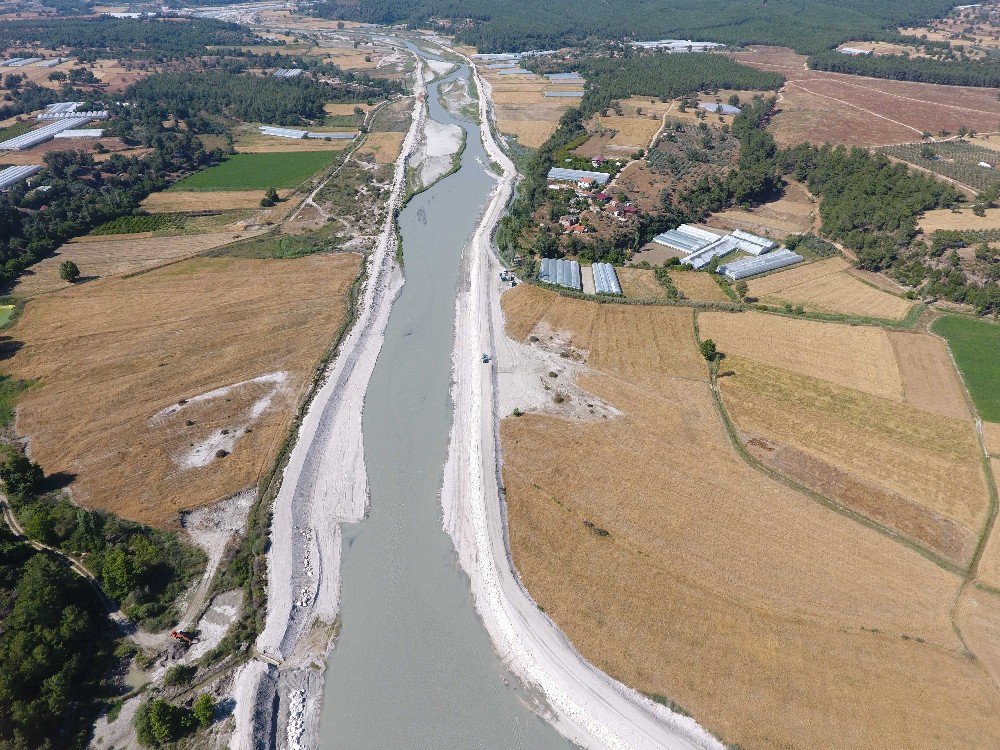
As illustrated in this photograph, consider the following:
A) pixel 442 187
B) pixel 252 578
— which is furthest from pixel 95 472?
pixel 442 187

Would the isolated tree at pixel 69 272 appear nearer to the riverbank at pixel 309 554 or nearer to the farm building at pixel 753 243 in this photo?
the riverbank at pixel 309 554

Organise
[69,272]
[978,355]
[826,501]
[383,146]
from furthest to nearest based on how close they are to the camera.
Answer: [383,146] < [69,272] < [978,355] < [826,501]

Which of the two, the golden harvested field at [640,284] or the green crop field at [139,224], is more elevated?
the green crop field at [139,224]

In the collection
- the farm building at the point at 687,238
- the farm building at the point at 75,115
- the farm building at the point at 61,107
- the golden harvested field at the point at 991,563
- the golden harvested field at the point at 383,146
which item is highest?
the farm building at the point at 61,107

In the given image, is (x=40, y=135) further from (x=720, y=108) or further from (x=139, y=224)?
(x=720, y=108)

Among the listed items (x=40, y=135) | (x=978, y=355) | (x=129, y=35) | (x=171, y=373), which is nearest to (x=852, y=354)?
(x=978, y=355)

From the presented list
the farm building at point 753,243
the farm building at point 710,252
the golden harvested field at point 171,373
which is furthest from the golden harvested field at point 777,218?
the golden harvested field at point 171,373
